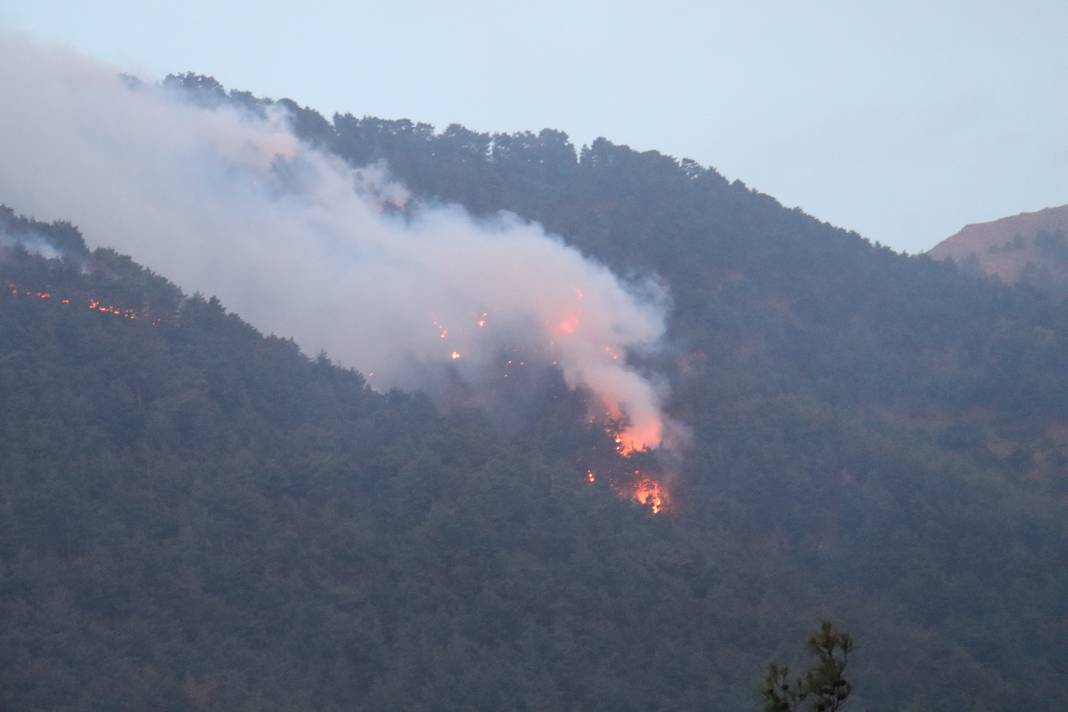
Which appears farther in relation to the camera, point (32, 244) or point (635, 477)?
point (635, 477)

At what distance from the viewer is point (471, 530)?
34219mm

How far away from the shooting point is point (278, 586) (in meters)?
31.3

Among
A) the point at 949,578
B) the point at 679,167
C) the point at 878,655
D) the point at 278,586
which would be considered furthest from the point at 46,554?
the point at 679,167

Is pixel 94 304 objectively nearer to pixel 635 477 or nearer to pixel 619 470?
pixel 619 470

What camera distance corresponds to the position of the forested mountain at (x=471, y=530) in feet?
94.9

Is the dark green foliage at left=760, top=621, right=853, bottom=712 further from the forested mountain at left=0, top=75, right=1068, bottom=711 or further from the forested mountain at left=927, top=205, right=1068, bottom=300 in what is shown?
the forested mountain at left=927, top=205, right=1068, bottom=300

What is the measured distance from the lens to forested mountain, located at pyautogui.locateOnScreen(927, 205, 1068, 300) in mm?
62844

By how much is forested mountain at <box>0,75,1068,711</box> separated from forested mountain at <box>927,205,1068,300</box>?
12.3 m

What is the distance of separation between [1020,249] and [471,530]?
146 ft

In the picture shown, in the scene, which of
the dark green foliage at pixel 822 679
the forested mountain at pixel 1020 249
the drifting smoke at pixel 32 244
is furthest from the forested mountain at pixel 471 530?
the dark green foliage at pixel 822 679

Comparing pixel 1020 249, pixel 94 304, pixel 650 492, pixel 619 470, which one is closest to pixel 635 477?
pixel 619 470

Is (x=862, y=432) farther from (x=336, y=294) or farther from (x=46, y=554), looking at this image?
(x=46, y=554)

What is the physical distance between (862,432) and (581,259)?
15.4 m

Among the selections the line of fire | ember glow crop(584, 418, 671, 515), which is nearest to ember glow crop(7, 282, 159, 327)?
the line of fire
